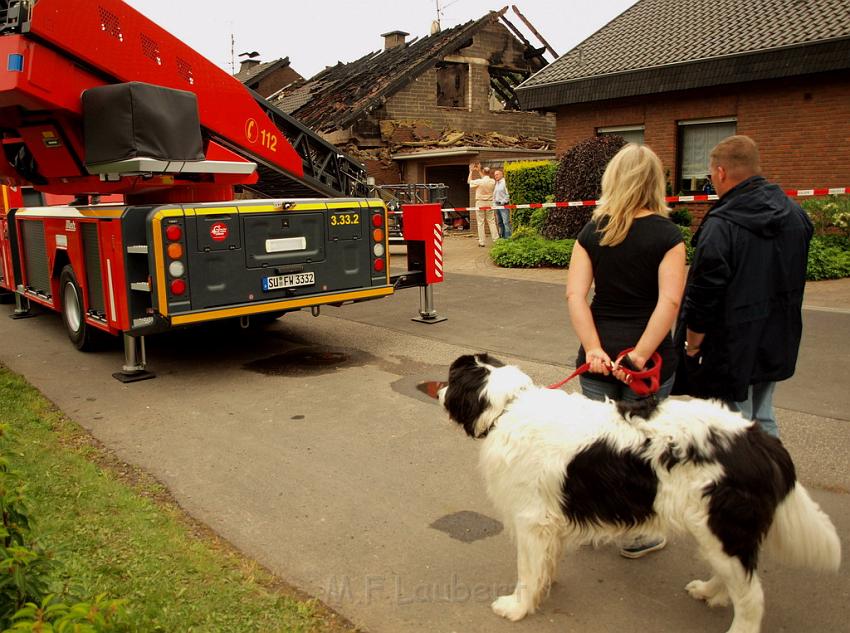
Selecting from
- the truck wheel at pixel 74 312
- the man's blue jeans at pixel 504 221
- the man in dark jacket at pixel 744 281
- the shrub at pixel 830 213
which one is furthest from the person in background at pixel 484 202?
the man in dark jacket at pixel 744 281

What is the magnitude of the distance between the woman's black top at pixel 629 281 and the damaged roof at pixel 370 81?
24069 millimetres

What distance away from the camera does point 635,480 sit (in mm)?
2924

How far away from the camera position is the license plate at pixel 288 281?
765 centimetres

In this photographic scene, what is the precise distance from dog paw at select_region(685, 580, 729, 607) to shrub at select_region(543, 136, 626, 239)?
12.5 m

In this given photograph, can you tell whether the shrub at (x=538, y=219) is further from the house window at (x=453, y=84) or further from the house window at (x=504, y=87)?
the house window at (x=504, y=87)

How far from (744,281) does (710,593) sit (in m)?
1.46

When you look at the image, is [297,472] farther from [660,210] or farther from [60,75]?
[60,75]

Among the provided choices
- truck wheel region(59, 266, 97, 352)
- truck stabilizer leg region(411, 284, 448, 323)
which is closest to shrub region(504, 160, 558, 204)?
truck stabilizer leg region(411, 284, 448, 323)

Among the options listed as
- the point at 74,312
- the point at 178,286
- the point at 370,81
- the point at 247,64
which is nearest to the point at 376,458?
the point at 178,286

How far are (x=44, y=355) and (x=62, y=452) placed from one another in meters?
3.67

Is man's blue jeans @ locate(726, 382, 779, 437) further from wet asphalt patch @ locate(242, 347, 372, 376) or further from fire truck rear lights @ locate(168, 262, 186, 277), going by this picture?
fire truck rear lights @ locate(168, 262, 186, 277)

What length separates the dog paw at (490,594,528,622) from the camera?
3.29 m

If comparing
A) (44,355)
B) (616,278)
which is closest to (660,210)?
(616,278)

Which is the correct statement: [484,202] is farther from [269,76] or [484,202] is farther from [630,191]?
[269,76]
